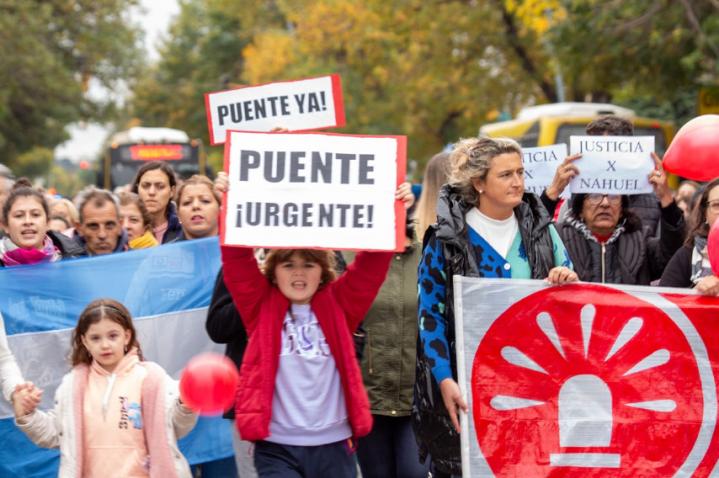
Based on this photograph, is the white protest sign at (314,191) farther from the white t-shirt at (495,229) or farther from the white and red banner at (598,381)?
the white and red banner at (598,381)

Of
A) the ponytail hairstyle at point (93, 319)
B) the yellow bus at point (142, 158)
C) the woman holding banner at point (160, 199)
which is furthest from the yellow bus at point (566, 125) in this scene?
the ponytail hairstyle at point (93, 319)

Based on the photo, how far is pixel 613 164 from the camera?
247 inches

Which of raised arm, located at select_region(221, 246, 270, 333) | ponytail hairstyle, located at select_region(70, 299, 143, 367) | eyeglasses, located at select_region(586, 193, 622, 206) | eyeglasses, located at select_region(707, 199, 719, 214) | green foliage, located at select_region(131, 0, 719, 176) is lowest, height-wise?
ponytail hairstyle, located at select_region(70, 299, 143, 367)

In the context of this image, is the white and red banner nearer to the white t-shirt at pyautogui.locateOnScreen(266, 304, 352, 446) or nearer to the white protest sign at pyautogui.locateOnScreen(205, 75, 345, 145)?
the white t-shirt at pyautogui.locateOnScreen(266, 304, 352, 446)

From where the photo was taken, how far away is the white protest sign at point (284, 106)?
6871 millimetres

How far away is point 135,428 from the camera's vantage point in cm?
513

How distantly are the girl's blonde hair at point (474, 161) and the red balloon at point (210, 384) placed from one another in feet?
3.98

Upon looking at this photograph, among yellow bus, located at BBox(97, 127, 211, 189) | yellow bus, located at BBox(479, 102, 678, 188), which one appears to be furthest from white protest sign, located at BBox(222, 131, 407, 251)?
yellow bus, located at BBox(97, 127, 211, 189)

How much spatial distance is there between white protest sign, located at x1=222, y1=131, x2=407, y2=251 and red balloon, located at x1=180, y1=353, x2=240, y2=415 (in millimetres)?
464

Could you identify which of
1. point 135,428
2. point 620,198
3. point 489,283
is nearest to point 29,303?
point 135,428

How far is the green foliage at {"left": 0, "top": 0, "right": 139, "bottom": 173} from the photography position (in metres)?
32.9

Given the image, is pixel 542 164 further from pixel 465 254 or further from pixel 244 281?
pixel 244 281

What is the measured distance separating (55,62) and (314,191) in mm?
31123

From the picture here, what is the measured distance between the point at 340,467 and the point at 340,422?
18 centimetres
